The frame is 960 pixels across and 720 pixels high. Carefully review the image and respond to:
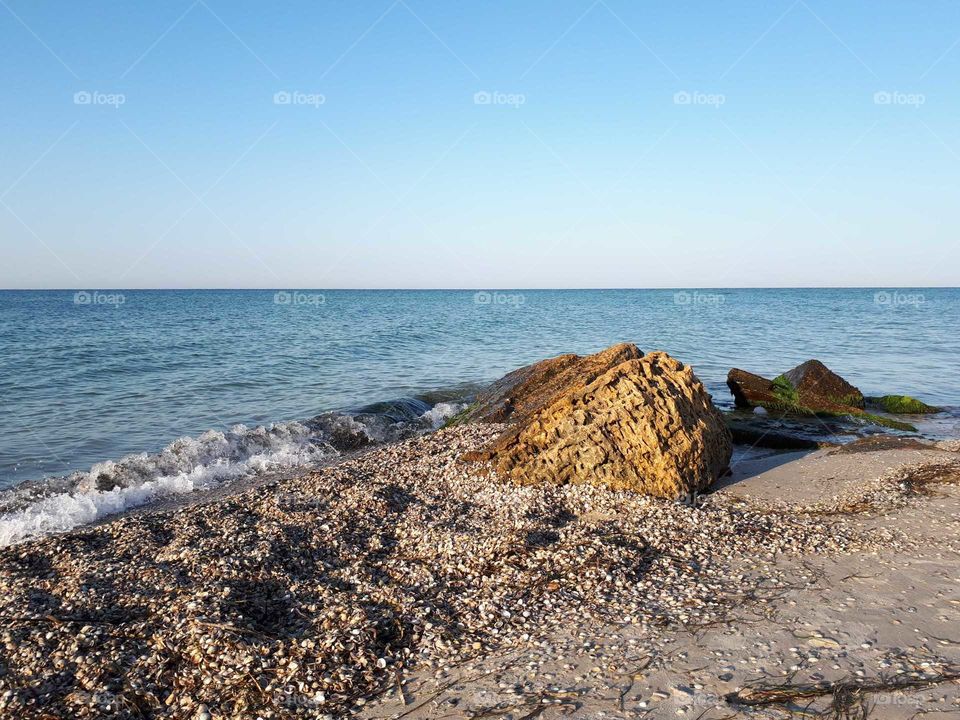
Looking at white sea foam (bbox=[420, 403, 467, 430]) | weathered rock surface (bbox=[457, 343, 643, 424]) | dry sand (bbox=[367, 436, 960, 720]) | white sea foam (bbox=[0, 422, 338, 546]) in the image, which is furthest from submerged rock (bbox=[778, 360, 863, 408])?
white sea foam (bbox=[0, 422, 338, 546])

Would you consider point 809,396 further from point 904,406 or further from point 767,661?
point 767,661

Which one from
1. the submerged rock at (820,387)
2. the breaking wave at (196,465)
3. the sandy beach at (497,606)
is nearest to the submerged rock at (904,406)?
the submerged rock at (820,387)

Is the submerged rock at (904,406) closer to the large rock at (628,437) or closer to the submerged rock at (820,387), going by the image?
the submerged rock at (820,387)

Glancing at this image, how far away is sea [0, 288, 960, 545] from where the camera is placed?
14.3m

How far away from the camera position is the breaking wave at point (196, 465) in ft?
38.7

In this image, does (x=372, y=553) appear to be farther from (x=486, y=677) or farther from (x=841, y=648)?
(x=841, y=648)

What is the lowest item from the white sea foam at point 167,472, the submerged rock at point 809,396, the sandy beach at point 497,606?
the white sea foam at point 167,472

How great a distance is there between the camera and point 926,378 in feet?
85.7

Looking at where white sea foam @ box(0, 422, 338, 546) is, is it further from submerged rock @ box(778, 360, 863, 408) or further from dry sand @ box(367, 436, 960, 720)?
submerged rock @ box(778, 360, 863, 408)

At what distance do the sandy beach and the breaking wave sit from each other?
2.56 m

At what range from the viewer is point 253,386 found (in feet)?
81.6

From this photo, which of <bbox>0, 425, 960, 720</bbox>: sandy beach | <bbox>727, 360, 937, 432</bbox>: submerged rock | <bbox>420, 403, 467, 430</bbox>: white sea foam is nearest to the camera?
<bbox>0, 425, 960, 720</bbox>: sandy beach

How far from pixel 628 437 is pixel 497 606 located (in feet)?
16.9

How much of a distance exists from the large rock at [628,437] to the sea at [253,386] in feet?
21.8
